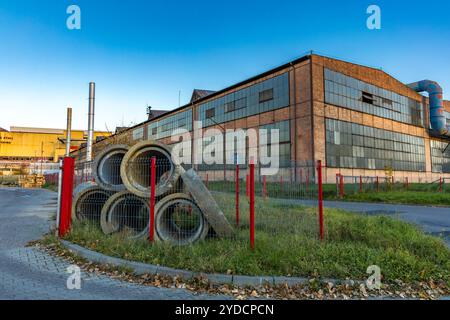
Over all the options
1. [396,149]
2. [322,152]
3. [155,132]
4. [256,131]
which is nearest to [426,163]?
[396,149]

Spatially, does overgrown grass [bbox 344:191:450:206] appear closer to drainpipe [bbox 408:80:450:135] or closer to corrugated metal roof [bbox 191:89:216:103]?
drainpipe [bbox 408:80:450:135]

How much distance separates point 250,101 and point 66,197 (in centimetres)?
2960

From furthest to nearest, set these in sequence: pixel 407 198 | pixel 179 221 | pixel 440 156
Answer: pixel 440 156 → pixel 407 198 → pixel 179 221

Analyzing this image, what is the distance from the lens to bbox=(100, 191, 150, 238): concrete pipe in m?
6.90

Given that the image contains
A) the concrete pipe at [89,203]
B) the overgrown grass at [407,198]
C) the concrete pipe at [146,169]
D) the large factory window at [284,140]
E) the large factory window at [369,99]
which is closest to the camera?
the concrete pipe at [146,169]

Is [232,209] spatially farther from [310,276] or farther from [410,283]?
[410,283]

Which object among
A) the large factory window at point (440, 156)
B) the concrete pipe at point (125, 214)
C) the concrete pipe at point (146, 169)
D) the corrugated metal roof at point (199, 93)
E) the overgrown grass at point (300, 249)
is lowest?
the overgrown grass at point (300, 249)

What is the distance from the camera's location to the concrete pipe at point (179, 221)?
6207 millimetres

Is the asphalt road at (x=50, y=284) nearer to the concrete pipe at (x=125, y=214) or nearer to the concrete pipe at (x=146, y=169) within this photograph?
the concrete pipe at (x=125, y=214)

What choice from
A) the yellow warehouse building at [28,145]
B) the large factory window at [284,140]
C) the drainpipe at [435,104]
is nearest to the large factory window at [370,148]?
the large factory window at [284,140]

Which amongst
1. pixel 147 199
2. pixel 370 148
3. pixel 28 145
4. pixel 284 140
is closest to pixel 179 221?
pixel 147 199

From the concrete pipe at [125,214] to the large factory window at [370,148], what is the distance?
80.3 ft

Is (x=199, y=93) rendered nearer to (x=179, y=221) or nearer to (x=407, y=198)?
(x=407, y=198)

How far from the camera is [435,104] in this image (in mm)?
42625
